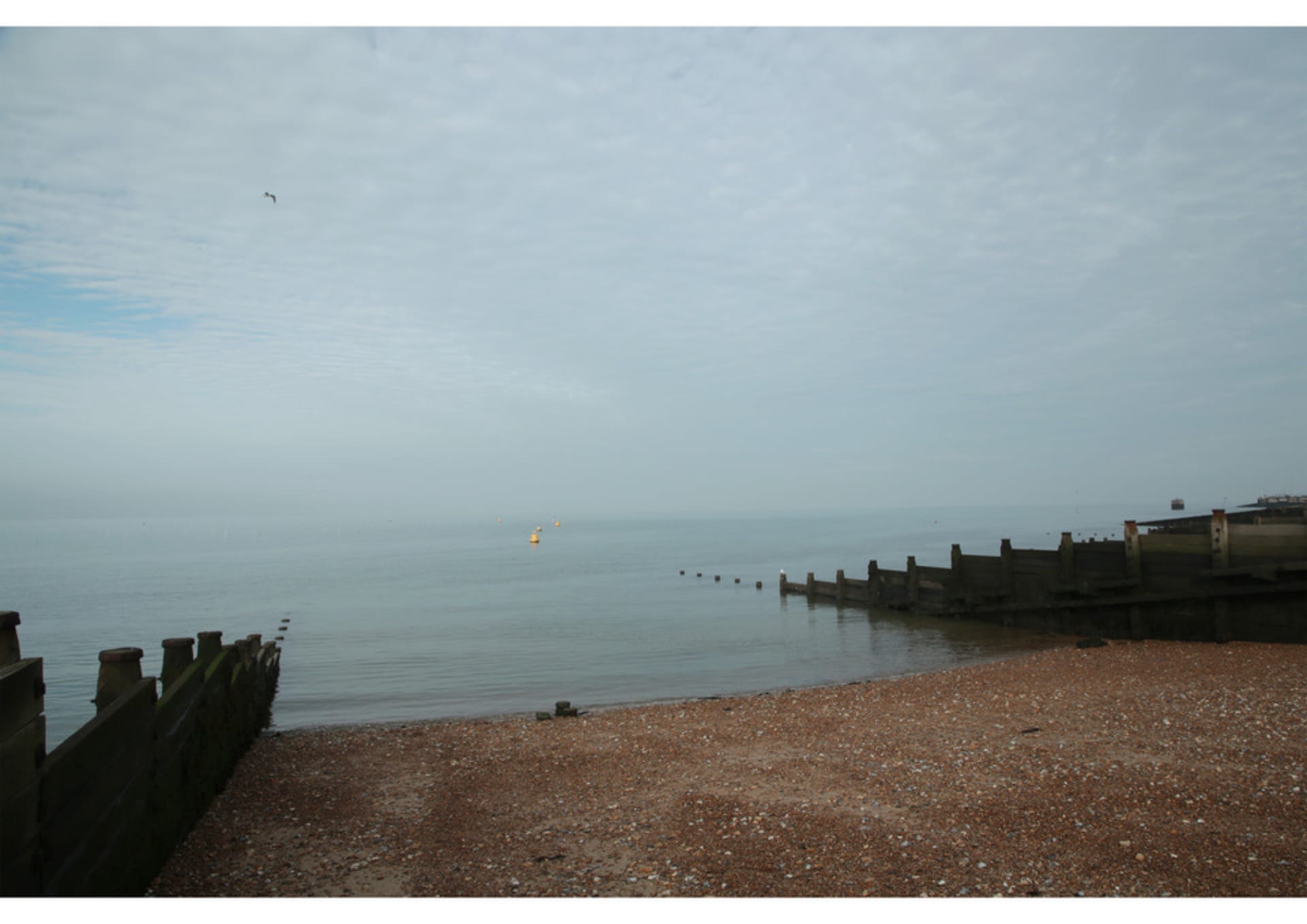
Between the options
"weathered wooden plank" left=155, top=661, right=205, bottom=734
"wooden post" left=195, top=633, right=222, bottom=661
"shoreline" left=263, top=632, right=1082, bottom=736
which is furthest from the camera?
"shoreline" left=263, top=632, right=1082, bottom=736

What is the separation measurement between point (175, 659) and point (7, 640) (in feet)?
15.4

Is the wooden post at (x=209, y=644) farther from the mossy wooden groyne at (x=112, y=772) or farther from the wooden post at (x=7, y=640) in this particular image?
the wooden post at (x=7, y=640)

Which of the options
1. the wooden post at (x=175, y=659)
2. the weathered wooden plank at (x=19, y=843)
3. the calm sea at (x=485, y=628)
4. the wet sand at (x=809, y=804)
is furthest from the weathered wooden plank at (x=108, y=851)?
the calm sea at (x=485, y=628)

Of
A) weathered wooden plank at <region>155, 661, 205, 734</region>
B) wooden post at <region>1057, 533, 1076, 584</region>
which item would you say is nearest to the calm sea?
wooden post at <region>1057, 533, 1076, 584</region>

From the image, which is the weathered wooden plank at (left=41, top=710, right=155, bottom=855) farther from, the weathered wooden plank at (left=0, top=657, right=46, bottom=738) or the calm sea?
the calm sea

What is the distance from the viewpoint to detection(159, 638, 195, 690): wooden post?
8.91m

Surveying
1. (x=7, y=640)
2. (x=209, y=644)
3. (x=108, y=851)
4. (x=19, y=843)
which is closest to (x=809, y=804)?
(x=108, y=851)

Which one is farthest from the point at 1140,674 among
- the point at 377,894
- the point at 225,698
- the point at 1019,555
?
the point at 225,698

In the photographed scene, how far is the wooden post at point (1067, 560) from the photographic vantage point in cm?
2309

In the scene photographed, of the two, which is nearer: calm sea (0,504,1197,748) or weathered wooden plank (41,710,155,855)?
weathered wooden plank (41,710,155,855)

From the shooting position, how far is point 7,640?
15.6ft

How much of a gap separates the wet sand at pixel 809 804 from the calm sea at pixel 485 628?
24.6 ft

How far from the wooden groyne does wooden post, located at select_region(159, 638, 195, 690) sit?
19312 mm

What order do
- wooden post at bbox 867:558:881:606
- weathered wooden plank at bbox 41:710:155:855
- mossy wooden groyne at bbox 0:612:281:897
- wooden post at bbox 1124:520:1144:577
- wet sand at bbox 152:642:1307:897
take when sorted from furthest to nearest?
wooden post at bbox 867:558:881:606 < wooden post at bbox 1124:520:1144:577 < wet sand at bbox 152:642:1307:897 < weathered wooden plank at bbox 41:710:155:855 < mossy wooden groyne at bbox 0:612:281:897
